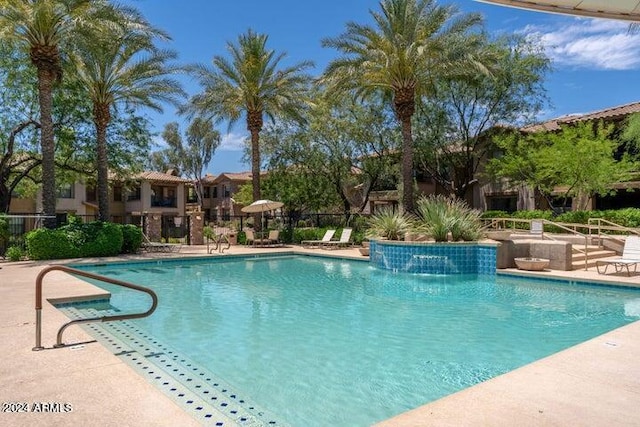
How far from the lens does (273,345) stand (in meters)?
6.67

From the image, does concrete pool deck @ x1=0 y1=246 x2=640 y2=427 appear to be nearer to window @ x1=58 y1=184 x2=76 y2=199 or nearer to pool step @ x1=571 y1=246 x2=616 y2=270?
pool step @ x1=571 y1=246 x2=616 y2=270

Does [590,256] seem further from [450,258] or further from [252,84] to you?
[252,84]

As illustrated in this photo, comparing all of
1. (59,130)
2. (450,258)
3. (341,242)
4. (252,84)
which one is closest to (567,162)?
(450,258)

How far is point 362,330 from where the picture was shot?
7.51 m

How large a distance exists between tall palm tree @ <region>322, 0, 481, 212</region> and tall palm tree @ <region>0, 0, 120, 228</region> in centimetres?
960

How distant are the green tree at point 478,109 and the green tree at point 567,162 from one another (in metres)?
1.84

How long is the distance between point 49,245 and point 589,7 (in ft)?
57.9

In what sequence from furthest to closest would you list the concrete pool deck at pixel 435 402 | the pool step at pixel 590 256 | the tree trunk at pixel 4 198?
the tree trunk at pixel 4 198, the pool step at pixel 590 256, the concrete pool deck at pixel 435 402

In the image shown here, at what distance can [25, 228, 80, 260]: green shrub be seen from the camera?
16250 millimetres

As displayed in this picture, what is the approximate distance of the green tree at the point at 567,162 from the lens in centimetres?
2080

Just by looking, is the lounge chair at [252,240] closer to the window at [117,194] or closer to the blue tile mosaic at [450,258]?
the blue tile mosaic at [450,258]

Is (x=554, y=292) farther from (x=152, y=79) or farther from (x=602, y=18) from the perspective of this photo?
(x=152, y=79)

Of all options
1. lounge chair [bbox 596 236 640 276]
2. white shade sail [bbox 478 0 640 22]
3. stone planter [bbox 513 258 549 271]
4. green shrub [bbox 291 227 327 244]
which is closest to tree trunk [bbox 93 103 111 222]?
green shrub [bbox 291 227 327 244]

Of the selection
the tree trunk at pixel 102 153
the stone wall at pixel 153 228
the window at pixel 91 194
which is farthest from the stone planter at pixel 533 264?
the window at pixel 91 194
